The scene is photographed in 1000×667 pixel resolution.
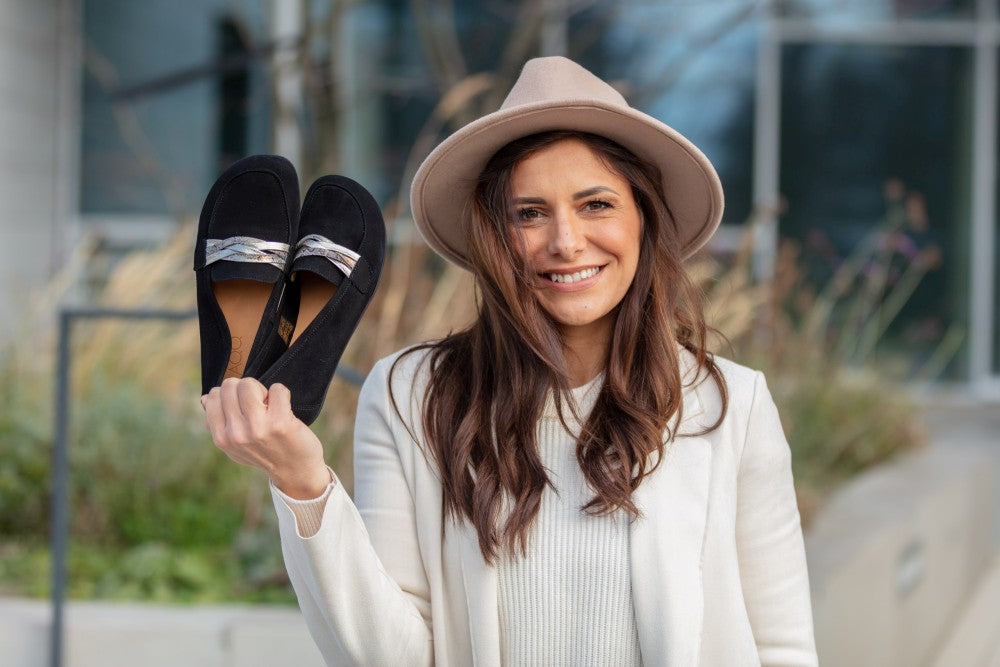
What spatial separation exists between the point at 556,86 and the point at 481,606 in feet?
2.34

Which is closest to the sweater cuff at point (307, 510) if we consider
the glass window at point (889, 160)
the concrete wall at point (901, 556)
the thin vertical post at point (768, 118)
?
the concrete wall at point (901, 556)

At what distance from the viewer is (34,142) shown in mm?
7125

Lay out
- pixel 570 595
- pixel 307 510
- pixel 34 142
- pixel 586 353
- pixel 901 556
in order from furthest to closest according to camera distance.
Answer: pixel 34 142
pixel 901 556
pixel 586 353
pixel 570 595
pixel 307 510

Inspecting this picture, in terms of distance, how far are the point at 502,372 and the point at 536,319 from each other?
0.10 meters

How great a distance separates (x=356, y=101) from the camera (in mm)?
6988

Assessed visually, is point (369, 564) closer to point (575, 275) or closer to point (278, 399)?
point (278, 399)

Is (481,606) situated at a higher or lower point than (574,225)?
lower

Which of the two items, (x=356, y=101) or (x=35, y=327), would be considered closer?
(x=35, y=327)

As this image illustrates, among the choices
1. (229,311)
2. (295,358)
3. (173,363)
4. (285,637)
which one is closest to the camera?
(295,358)

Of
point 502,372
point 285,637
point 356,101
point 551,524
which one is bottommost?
point 285,637

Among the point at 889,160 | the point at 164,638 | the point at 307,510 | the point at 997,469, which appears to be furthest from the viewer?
the point at 889,160

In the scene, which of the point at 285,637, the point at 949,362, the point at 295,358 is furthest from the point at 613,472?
the point at 949,362

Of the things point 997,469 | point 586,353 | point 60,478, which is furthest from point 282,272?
point 997,469

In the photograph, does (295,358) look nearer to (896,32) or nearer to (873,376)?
(873,376)
